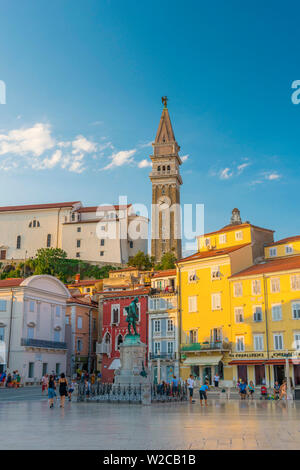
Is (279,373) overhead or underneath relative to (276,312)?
underneath

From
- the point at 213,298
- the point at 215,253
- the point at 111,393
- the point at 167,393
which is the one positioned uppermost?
the point at 215,253

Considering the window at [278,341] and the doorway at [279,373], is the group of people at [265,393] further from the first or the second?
the window at [278,341]

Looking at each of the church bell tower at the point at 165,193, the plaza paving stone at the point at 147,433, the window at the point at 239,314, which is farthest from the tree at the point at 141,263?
the plaza paving stone at the point at 147,433

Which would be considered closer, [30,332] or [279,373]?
[279,373]

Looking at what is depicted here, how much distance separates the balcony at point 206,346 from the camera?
48469mm

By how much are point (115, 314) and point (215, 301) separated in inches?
553

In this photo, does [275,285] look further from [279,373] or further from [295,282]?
[279,373]

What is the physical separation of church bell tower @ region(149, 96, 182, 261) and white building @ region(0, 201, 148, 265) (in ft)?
11.9

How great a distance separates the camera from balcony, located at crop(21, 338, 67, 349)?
175 ft

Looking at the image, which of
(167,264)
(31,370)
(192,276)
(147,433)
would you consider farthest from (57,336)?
(147,433)

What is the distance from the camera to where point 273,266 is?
48.2 metres

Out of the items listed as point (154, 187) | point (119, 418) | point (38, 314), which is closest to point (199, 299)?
point (38, 314)

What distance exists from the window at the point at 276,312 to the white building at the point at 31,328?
2449cm

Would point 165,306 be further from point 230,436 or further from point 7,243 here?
point 7,243
